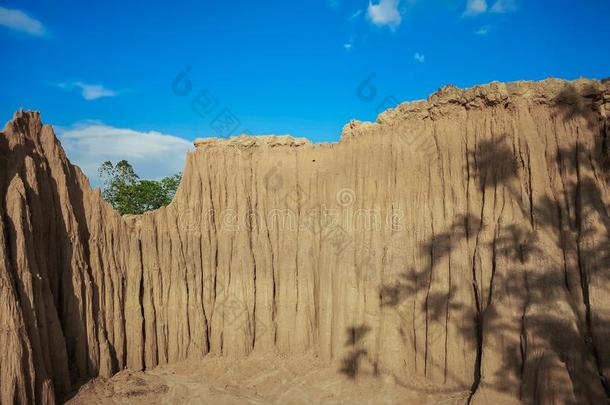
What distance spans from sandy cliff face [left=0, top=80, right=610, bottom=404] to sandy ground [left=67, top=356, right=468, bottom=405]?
347 millimetres

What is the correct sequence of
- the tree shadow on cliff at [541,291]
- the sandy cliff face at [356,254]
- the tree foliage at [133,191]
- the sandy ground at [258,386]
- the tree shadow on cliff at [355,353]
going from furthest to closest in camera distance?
the tree foliage at [133,191] → the tree shadow on cliff at [355,353] → the sandy ground at [258,386] → the sandy cliff face at [356,254] → the tree shadow on cliff at [541,291]

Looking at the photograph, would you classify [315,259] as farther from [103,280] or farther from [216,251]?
[103,280]

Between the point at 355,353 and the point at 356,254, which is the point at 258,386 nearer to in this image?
the point at 355,353

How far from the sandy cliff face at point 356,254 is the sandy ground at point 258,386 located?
0.35m

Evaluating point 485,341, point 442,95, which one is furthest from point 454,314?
point 442,95

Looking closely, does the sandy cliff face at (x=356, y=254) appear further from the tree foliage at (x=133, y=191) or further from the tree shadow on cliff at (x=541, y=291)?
the tree foliage at (x=133, y=191)

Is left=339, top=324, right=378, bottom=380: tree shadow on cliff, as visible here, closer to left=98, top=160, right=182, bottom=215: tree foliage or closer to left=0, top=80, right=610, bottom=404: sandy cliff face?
left=0, top=80, right=610, bottom=404: sandy cliff face

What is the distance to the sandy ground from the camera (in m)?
10.6

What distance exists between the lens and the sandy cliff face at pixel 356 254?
9250mm

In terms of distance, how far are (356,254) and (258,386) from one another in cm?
428

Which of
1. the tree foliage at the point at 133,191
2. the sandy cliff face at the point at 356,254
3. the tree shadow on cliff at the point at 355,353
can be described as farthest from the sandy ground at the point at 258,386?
the tree foliage at the point at 133,191

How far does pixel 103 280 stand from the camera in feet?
40.1

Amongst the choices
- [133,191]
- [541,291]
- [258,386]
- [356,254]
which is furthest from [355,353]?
[133,191]

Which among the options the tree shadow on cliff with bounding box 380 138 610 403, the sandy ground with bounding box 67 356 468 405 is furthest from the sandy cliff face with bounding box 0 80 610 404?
the sandy ground with bounding box 67 356 468 405
